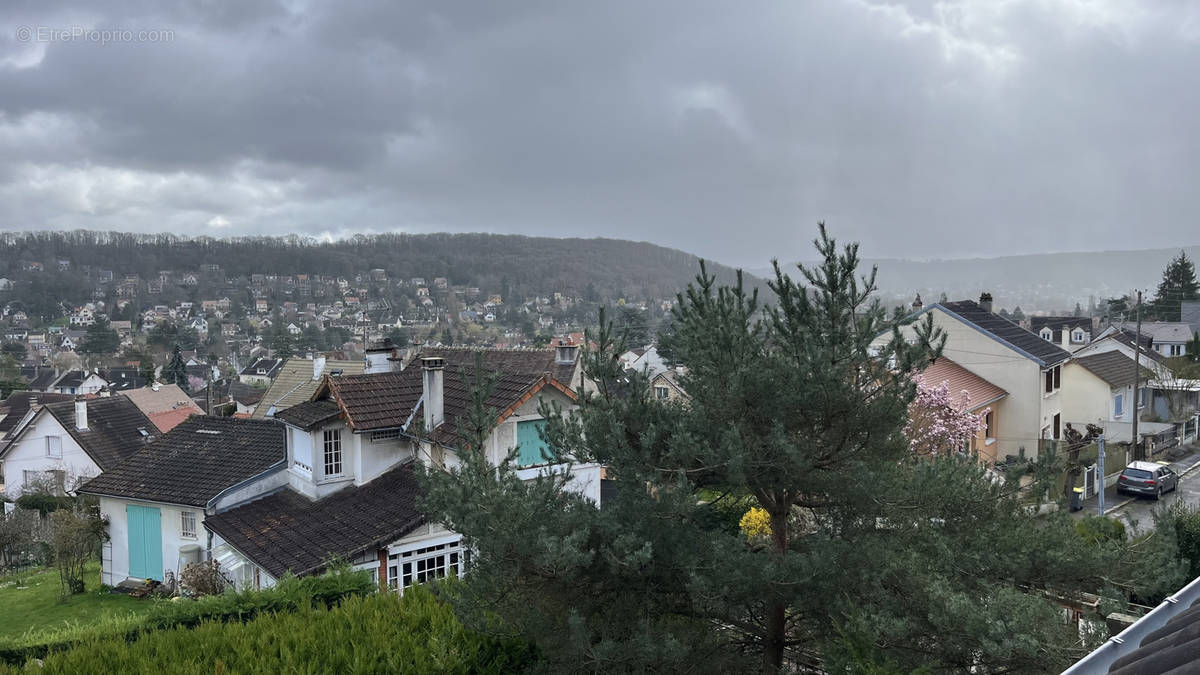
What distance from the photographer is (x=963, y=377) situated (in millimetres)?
30859

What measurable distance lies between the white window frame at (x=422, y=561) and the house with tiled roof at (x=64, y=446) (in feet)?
93.8

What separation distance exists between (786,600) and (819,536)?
2.58 feet

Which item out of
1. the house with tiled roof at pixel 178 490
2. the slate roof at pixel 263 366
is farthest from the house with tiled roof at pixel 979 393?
the slate roof at pixel 263 366

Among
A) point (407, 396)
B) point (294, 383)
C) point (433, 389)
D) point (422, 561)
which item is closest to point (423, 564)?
point (422, 561)

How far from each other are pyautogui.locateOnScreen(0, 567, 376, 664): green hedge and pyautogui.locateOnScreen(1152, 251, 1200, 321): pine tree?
89.3 meters

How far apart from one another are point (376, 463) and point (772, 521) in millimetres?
12856

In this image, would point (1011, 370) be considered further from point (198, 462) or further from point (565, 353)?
point (198, 462)

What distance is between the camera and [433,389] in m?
18.3

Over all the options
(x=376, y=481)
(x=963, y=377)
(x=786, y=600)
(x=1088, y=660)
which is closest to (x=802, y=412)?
(x=786, y=600)

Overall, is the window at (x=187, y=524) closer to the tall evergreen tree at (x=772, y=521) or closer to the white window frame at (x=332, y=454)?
the white window frame at (x=332, y=454)

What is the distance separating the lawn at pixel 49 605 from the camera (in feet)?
61.1

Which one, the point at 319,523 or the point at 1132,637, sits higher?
the point at 1132,637

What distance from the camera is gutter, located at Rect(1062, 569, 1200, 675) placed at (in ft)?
11.8

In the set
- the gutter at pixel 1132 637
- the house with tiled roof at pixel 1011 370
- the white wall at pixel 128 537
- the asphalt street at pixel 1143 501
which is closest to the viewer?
the gutter at pixel 1132 637
